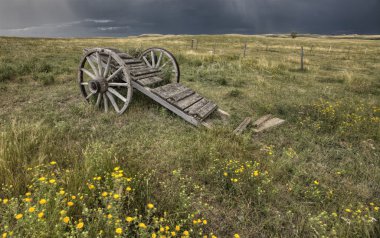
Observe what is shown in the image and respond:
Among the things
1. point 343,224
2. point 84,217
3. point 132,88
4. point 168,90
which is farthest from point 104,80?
point 343,224

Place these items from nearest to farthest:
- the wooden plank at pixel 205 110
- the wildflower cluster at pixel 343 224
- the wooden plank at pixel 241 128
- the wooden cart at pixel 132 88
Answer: the wildflower cluster at pixel 343 224 < the wooden plank at pixel 241 128 < the wooden plank at pixel 205 110 < the wooden cart at pixel 132 88

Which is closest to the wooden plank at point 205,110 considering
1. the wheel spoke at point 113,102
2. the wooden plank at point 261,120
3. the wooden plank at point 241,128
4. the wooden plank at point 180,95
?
the wooden plank at point 180,95

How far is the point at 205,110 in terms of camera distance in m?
5.39

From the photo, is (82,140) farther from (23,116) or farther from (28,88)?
(28,88)

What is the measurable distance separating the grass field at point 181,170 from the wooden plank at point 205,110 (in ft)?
1.42

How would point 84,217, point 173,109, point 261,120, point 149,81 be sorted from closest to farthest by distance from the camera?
1. point 84,217
2. point 173,109
3. point 261,120
4. point 149,81

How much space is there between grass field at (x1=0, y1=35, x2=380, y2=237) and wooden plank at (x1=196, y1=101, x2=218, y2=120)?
432 mm

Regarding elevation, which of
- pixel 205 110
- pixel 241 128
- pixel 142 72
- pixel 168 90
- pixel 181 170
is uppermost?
pixel 142 72

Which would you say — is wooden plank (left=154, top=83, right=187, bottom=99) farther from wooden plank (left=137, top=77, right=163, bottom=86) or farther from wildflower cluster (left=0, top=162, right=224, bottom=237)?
wildflower cluster (left=0, top=162, right=224, bottom=237)

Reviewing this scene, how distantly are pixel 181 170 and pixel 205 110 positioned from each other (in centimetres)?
236

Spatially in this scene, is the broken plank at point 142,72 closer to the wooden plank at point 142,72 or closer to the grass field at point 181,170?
the wooden plank at point 142,72

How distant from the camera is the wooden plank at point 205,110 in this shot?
507 cm

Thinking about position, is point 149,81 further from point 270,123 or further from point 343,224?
point 343,224

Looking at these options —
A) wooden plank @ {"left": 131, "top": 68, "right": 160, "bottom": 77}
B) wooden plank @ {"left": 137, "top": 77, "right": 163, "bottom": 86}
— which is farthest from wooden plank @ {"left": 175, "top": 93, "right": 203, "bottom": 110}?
wooden plank @ {"left": 131, "top": 68, "right": 160, "bottom": 77}
